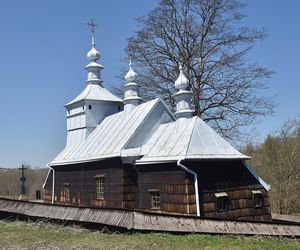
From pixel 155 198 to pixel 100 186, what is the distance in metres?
3.53

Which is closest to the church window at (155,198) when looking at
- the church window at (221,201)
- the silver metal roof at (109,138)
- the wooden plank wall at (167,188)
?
the wooden plank wall at (167,188)

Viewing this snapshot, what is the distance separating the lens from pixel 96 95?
2470cm

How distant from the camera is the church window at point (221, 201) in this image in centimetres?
1548

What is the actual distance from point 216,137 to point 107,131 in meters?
6.78

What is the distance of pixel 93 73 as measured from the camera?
87.6 feet

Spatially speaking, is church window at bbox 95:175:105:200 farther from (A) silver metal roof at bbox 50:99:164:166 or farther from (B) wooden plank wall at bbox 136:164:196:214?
(B) wooden plank wall at bbox 136:164:196:214

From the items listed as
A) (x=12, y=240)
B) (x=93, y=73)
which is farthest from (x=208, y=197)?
(x=93, y=73)

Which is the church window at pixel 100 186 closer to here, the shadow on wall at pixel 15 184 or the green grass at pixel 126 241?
the green grass at pixel 126 241

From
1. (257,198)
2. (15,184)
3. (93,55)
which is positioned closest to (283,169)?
(257,198)

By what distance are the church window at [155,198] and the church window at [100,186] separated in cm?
305

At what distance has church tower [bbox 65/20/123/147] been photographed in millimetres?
23641

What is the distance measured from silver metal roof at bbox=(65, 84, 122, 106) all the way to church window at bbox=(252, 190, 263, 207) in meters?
10.9

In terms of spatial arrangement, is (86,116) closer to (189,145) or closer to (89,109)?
(89,109)

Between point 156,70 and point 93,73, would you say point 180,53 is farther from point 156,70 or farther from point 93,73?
point 93,73
